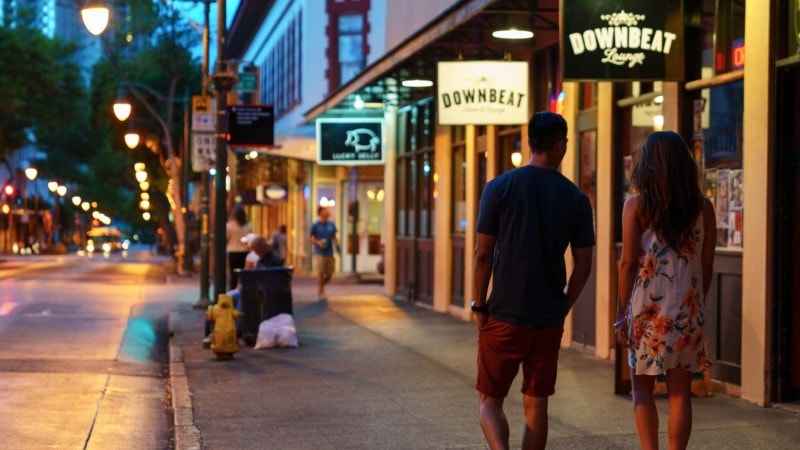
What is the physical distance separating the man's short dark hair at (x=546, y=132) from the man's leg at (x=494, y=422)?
1.27m

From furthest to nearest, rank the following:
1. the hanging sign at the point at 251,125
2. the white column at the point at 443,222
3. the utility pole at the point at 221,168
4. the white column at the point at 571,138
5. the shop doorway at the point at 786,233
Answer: the white column at the point at 443,222, the hanging sign at the point at 251,125, the utility pole at the point at 221,168, the white column at the point at 571,138, the shop doorway at the point at 786,233

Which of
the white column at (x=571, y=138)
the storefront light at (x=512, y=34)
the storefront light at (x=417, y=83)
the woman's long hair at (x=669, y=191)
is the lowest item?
the woman's long hair at (x=669, y=191)

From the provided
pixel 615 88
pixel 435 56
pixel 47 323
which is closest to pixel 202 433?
pixel 615 88

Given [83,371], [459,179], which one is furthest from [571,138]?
[83,371]

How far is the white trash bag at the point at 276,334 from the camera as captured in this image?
15.3 meters

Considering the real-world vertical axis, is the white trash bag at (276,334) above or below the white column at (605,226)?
below

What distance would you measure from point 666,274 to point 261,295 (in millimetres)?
9316

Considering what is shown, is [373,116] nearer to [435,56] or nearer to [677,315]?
[435,56]

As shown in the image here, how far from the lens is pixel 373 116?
92.8ft

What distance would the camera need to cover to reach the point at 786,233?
1012cm

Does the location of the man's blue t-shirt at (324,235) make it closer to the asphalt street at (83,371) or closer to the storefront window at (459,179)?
the asphalt street at (83,371)

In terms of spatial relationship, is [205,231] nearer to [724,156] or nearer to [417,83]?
[417,83]

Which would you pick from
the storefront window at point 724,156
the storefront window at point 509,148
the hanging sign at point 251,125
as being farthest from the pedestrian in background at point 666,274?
the hanging sign at point 251,125

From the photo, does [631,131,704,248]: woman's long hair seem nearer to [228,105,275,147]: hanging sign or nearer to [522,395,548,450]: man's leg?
[522,395,548,450]: man's leg
